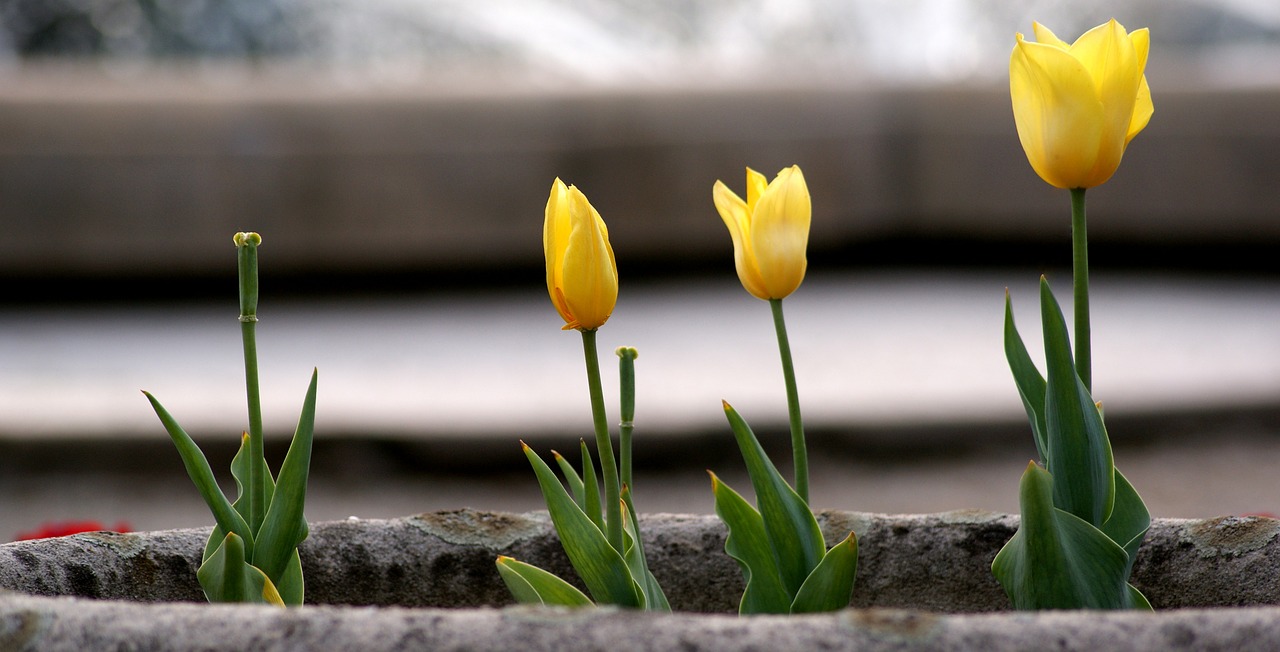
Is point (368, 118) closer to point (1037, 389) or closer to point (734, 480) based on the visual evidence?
point (734, 480)

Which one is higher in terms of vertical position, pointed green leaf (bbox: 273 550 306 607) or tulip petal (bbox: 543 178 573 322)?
tulip petal (bbox: 543 178 573 322)

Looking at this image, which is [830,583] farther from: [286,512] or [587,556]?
[286,512]

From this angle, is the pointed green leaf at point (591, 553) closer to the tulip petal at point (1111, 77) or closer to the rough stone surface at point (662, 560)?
the rough stone surface at point (662, 560)

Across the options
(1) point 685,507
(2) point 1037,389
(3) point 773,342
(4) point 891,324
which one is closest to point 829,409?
(1) point 685,507

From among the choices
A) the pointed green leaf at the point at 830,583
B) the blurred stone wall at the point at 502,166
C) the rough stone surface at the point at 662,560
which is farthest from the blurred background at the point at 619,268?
the pointed green leaf at the point at 830,583

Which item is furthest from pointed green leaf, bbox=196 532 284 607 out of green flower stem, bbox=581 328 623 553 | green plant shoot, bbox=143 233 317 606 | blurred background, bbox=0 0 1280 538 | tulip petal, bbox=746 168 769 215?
blurred background, bbox=0 0 1280 538

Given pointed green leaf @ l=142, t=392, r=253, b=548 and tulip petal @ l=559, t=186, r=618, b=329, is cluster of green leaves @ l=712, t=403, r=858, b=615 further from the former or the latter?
pointed green leaf @ l=142, t=392, r=253, b=548

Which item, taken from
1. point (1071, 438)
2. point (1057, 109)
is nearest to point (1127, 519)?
point (1071, 438)
